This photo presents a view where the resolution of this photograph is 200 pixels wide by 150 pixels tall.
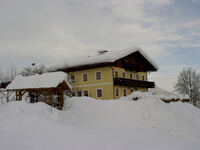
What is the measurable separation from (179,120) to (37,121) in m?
10.9

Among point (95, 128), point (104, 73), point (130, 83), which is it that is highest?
point (104, 73)

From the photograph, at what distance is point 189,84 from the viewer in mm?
43125

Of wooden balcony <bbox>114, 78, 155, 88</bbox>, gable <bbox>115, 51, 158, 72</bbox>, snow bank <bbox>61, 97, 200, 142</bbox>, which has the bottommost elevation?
snow bank <bbox>61, 97, 200, 142</bbox>

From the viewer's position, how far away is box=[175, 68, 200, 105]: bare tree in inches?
1656

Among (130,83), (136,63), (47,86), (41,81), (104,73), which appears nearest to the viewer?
(47,86)

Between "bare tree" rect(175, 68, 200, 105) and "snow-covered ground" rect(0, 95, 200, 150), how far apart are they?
2799cm

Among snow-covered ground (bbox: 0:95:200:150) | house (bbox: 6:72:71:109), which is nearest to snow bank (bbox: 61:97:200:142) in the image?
snow-covered ground (bbox: 0:95:200:150)

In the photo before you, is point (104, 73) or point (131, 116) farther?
point (104, 73)

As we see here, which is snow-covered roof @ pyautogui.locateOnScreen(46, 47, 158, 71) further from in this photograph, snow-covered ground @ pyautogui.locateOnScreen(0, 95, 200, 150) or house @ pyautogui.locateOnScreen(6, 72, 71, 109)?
house @ pyautogui.locateOnScreen(6, 72, 71, 109)

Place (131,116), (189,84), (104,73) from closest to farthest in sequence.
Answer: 1. (131,116)
2. (104,73)
3. (189,84)

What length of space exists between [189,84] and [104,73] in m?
23.0

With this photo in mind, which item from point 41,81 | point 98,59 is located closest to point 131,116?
point 41,81

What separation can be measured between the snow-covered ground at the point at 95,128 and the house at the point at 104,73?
31.7 ft

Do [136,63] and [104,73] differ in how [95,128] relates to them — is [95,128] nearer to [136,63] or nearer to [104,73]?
[104,73]
